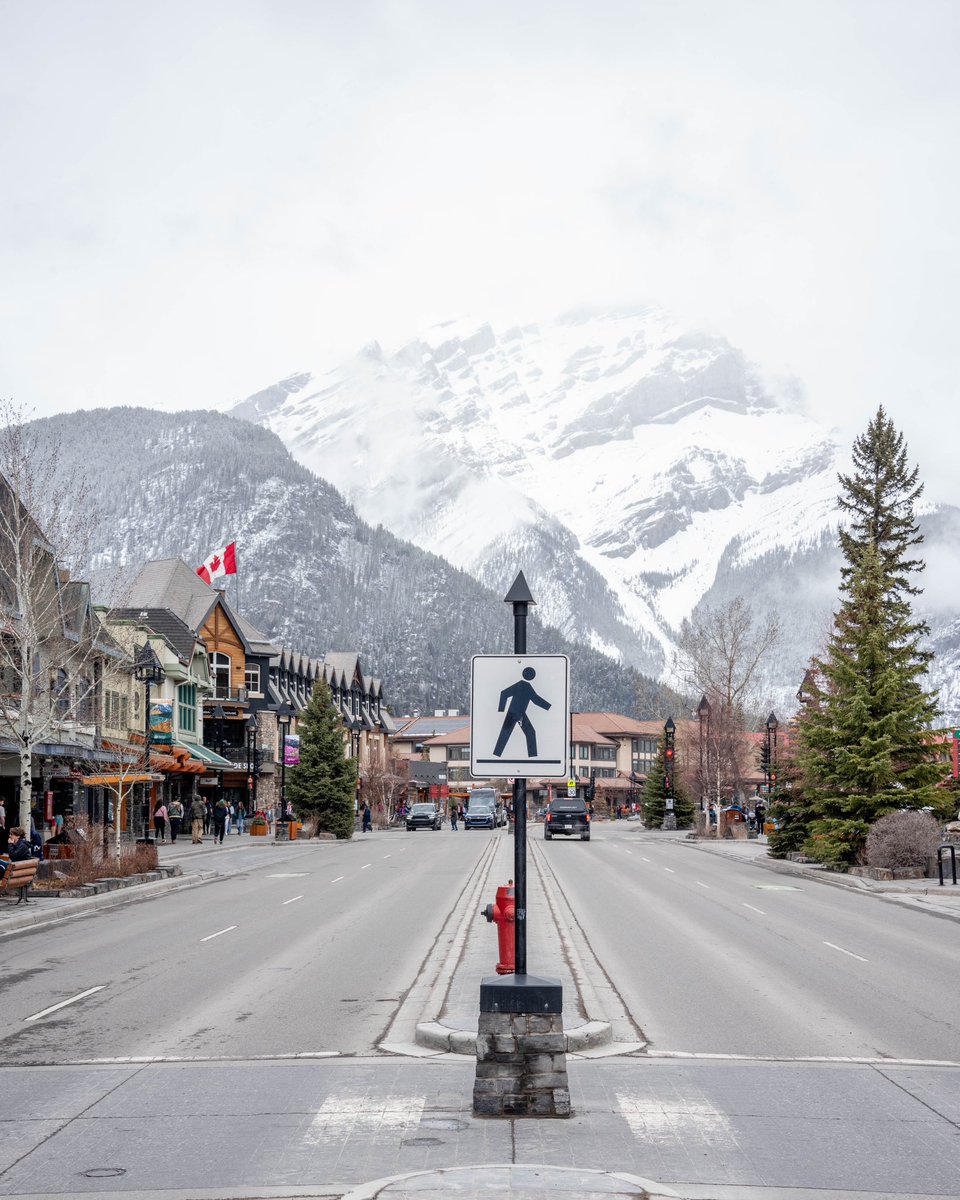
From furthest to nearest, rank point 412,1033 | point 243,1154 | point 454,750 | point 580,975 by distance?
point 454,750, point 580,975, point 412,1033, point 243,1154

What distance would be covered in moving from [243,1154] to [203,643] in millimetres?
68826

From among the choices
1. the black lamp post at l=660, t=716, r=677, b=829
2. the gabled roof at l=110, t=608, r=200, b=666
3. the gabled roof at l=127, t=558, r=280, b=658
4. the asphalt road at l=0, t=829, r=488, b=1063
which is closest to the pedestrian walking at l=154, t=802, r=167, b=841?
the gabled roof at l=110, t=608, r=200, b=666

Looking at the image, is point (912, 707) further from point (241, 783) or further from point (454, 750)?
point (454, 750)

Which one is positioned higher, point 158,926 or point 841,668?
point 841,668

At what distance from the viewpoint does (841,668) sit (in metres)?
38.3

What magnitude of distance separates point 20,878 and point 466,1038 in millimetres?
16476

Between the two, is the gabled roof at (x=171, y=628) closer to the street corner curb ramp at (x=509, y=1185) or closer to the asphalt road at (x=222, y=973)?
the asphalt road at (x=222, y=973)

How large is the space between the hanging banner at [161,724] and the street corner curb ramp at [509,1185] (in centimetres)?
5189

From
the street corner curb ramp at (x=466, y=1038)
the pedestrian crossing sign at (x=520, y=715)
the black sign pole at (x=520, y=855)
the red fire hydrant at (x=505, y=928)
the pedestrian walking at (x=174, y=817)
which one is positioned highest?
the pedestrian crossing sign at (x=520, y=715)

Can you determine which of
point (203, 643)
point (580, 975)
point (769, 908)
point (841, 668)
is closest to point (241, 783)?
point (203, 643)

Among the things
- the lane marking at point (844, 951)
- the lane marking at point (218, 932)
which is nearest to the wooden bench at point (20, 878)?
the lane marking at point (218, 932)

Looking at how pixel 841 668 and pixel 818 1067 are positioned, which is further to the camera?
pixel 841 668

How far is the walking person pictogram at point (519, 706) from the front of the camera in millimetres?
9102

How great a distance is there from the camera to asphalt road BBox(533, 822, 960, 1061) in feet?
40.3
